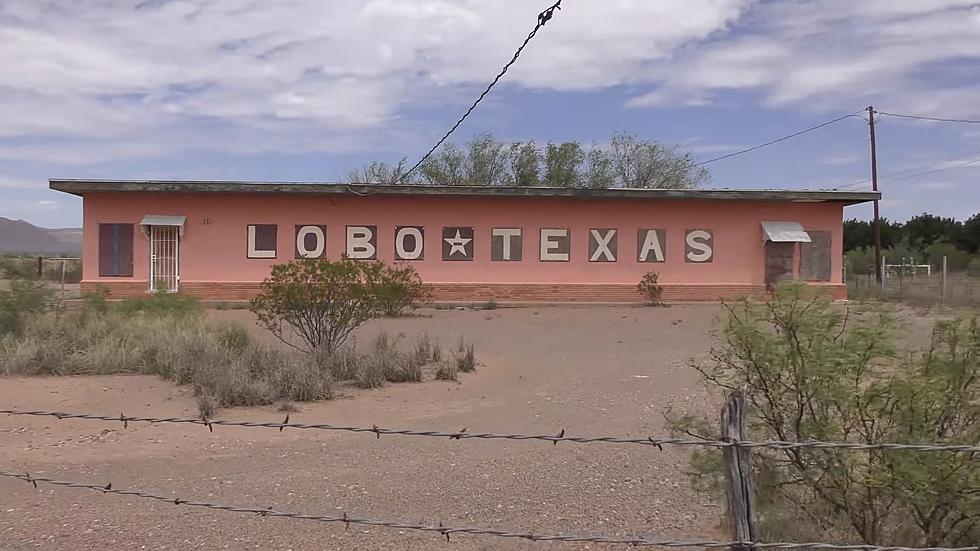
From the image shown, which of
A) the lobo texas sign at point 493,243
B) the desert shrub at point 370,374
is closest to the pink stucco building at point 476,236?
the lobo texas sign at point 493,243

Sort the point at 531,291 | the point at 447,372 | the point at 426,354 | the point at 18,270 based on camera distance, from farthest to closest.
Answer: the point at 18,270 → the point at 531,291 → the point at 426,354 → the point at 447,372

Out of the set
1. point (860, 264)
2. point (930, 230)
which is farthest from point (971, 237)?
point (860, 264)

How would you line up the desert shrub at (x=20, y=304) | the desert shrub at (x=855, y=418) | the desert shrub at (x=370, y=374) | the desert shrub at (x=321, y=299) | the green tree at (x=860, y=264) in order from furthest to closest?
1. the green tree at (x=860, y=264)
2. the desert shrub at (x=20, y=304)
3. the desert shrub at (x=321, y=299)
4. the desert shrub at (x=370, y=374)
5. the desert shrub at (x=855, y=418)

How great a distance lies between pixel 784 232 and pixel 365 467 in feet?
70.8

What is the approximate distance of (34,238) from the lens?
167 m

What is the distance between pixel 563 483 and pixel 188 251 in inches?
832

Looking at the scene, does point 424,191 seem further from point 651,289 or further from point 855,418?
point 855,418

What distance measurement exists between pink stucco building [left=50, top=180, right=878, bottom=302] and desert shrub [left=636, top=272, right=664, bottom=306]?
0.25 meters

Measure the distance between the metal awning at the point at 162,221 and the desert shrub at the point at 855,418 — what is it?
22.5m

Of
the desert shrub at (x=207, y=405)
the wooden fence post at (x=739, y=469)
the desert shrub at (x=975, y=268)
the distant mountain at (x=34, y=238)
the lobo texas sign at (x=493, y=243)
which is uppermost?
the distant mountain at (x=34, y=238)

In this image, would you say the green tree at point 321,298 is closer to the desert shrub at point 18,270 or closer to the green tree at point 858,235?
the desert shrub at point 18,270

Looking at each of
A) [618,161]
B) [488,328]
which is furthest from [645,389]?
[618,161]

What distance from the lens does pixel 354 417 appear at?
31.8 feet

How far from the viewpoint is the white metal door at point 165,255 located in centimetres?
2570
